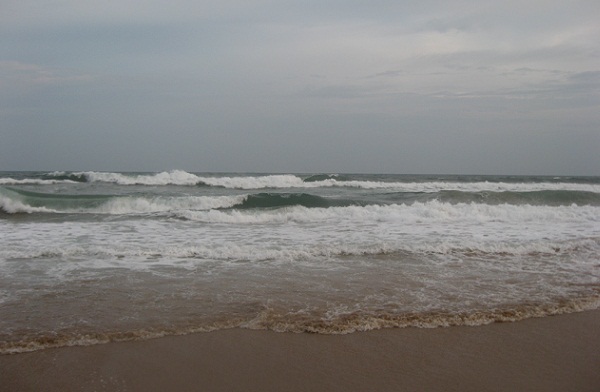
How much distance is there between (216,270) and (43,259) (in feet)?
9.77

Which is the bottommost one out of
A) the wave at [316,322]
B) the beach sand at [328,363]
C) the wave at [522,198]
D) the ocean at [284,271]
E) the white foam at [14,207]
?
the beach sand at [328,363]

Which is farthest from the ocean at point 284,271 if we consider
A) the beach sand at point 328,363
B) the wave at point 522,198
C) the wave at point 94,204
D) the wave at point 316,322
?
the wave at point 522,198

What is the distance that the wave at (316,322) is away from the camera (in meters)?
4.01

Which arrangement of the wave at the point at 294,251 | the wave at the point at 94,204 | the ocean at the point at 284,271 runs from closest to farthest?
the ocean at the point at 284,271 → the wave at the point at 294,251 → the wave at the point at 94,204

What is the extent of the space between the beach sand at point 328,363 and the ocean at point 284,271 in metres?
0.23

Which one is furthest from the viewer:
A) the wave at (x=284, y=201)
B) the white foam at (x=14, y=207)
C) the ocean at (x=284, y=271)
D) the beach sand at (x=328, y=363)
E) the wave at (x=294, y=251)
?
the wave at (x=284, y=201)

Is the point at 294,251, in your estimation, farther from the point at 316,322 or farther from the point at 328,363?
the point at 328,363

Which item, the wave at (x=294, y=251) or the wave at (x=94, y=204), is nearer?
the wave at (x=294, y=251)

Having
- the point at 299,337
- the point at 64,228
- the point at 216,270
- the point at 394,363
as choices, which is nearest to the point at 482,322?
the point at 394,363

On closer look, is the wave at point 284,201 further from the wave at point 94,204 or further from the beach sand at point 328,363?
the beach sand at point 328,363

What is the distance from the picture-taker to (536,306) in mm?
5027

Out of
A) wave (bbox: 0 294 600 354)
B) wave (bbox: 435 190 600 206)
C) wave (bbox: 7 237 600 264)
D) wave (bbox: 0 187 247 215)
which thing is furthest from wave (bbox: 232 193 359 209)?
wave (bbox: 0 294 600 354)

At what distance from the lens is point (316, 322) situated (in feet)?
14.7

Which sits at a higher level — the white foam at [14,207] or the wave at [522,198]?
the wave at [522,198]
